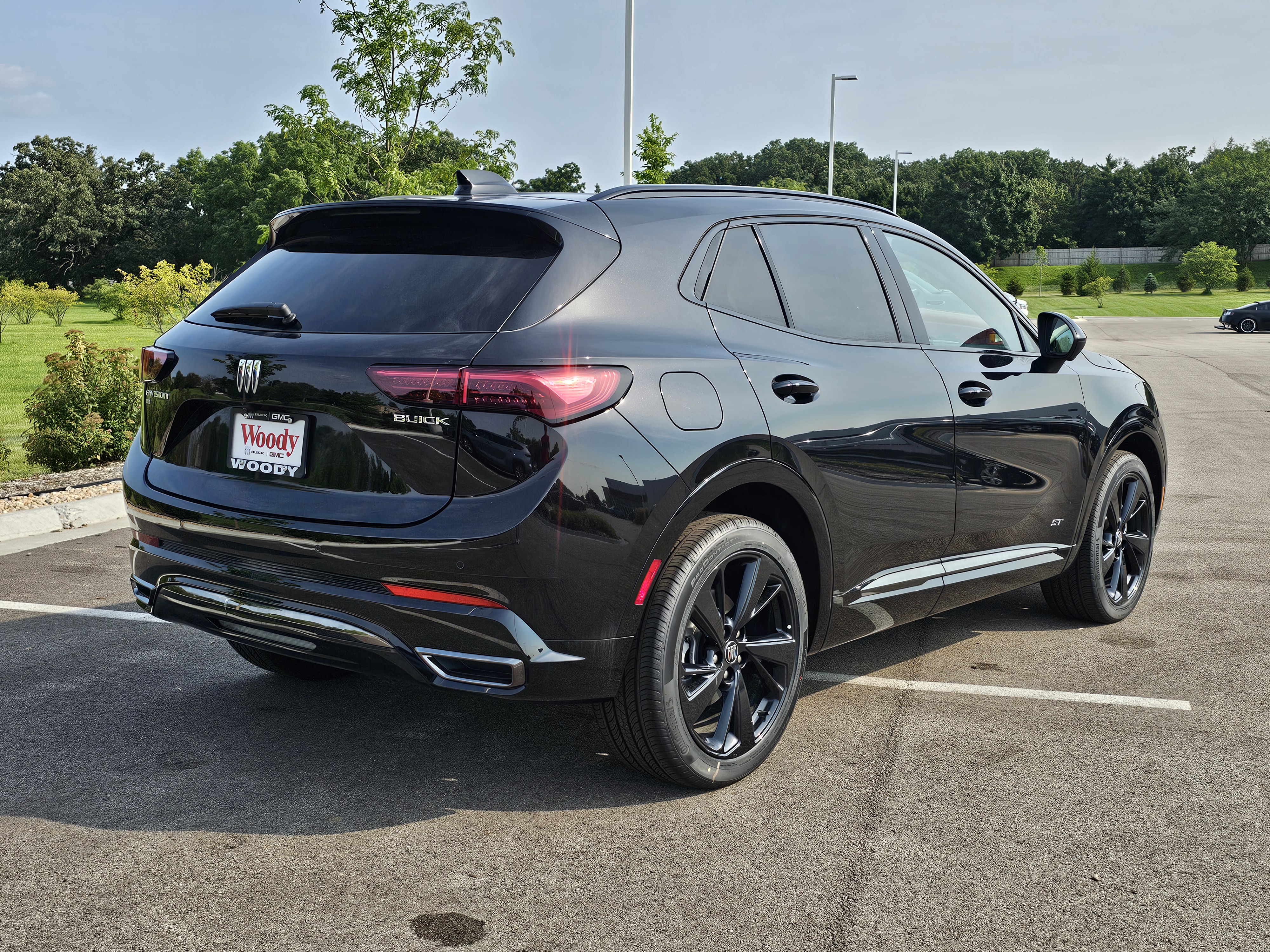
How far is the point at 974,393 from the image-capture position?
450cm

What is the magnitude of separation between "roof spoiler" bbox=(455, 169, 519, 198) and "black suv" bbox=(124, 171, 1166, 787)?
2 centimetres

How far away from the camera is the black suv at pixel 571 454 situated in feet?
10.00

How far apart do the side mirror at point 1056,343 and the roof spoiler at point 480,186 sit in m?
2.40

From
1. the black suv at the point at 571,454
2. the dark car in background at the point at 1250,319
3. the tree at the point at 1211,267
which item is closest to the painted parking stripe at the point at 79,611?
the black suv at the point at 571,454

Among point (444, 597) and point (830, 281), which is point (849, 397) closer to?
point (830, 281)

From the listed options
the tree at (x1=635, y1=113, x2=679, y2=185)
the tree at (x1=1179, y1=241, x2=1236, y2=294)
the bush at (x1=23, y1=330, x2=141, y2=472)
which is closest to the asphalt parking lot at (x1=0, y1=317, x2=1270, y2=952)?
the bush at (x1=23, y1=330, x2=141, y2=472)

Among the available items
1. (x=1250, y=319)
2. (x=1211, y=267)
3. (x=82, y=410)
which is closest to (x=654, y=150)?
(x=82, y=410)

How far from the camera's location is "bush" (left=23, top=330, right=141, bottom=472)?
9602 millimetres

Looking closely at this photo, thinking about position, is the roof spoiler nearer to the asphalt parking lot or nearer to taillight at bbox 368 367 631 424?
taillight at bbox 368 367 631 424

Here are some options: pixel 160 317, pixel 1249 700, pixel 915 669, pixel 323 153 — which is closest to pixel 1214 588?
pixel 1249 700

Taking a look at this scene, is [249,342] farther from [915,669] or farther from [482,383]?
[915,669]

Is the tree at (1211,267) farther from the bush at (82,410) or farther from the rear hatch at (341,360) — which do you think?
the rear hatch at (341,360)

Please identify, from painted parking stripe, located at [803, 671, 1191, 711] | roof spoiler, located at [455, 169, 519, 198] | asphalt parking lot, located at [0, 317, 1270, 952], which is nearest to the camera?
asphalt parking lot, located at [0, 317, 1270, 952]

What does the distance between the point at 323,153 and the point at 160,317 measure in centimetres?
1812
